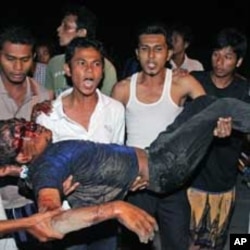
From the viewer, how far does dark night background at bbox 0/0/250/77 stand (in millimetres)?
15664

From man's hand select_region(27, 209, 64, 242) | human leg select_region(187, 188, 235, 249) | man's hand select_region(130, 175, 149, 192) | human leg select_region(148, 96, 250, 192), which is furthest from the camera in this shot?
human leg select_region(187, 188, 235, 249)

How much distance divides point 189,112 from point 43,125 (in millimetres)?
893

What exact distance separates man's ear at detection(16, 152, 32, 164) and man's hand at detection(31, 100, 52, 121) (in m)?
0.59

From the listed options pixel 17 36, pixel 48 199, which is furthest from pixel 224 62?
pixel 48 199

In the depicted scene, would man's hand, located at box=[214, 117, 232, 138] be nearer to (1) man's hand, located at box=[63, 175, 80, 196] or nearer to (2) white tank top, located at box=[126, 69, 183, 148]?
(2) white tank top, located at box=[126, 69, 183, 148]

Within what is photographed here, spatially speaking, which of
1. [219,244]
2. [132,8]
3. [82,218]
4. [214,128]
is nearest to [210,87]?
[214,128]

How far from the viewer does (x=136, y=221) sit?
10.2 feet

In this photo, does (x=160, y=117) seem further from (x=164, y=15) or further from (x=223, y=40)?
(x=164, y=15)

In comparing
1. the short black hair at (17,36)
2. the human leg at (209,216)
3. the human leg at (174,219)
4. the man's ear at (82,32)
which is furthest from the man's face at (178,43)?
the short black hair at (17,36)

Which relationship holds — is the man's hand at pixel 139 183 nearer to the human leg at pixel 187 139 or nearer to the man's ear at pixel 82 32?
the human leg at pixel 187 139

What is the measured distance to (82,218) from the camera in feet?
10.4

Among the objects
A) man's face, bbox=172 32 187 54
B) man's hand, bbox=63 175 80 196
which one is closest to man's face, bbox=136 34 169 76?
man's hand, bbox=63 175 80 196

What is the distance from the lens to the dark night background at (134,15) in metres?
15.7

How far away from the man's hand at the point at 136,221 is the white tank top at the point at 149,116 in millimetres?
1509
